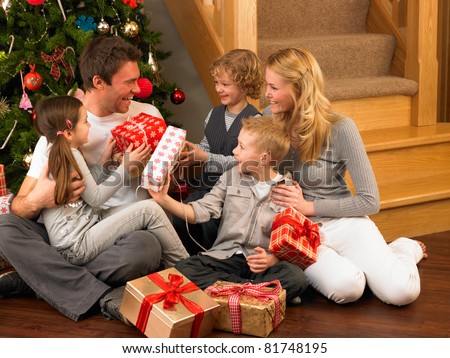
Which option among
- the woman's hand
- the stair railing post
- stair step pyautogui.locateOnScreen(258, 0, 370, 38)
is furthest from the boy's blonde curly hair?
the stair railing post

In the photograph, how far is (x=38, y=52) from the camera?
9.68 ft

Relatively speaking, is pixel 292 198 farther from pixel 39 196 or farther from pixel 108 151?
pixel 39 196

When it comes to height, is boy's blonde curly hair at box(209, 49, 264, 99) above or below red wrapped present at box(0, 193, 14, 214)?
above

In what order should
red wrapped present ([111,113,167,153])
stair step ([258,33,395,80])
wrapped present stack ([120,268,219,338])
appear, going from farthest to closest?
stair step ([258,33,395,80]) → red wrapped present ([111,113,167,153]) → wrapped present stack ([120,268,219,338])

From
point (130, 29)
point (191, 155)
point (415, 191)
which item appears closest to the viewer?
point (191, 155)

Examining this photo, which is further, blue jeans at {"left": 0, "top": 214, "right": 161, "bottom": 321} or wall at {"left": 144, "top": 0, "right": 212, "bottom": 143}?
wall at {"left": 144, "top": 0, "right": 212, "bottom": 143}

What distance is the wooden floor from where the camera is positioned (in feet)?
7.54

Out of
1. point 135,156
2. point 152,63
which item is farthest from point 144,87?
point 135,156

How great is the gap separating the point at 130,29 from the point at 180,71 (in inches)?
29.7

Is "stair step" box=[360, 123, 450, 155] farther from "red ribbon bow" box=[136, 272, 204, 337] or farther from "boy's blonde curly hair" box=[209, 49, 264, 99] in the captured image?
"red ribbon bow" box=[136, 272, 204, 337]

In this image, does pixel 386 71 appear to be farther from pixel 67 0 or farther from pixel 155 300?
pixel 155 300

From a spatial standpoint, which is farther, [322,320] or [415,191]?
[415,191]

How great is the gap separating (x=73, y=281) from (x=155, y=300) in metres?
0.39

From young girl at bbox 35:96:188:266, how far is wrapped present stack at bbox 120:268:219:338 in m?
0.31
